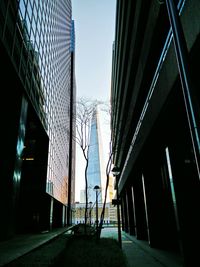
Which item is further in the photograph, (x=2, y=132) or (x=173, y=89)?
(x=2, y=132)

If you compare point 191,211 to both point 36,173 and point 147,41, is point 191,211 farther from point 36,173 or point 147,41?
point 36,173

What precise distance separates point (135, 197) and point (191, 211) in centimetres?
1220

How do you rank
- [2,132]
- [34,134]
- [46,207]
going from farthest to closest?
[46,207], [34,134], [2,132]

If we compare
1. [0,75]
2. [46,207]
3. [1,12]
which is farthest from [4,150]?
[46,207]

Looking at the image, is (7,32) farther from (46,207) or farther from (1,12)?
(46,207)

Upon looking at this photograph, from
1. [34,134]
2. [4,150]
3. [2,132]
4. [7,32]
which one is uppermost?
[7,32]

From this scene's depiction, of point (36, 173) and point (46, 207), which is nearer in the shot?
point (36, 173)

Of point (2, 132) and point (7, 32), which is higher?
point (7, 32)

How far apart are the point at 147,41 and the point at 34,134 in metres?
19.4

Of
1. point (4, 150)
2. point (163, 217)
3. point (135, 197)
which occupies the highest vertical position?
point (4, 150)

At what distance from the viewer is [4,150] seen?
45.8 ft

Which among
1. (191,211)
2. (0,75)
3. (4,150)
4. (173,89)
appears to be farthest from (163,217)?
(0,75)

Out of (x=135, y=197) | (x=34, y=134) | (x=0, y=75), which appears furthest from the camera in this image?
(x=34, y=134)

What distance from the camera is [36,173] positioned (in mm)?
25641
